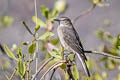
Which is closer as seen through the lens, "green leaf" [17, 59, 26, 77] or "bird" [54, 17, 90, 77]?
"green leaf" [17, 59, 26, 77]

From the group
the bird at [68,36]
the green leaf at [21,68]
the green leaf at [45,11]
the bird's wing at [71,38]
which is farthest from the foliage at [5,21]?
the green leaf at [21,68]

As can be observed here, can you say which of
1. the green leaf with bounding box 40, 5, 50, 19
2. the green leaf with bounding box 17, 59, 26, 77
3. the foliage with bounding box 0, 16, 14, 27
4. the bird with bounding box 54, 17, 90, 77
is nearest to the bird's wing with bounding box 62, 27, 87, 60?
the bird with bounding box 54, 17, 90, 77

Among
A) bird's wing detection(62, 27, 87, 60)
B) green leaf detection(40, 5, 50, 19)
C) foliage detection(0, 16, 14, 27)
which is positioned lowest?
bird's wing detection(62, 27, 87, 60)

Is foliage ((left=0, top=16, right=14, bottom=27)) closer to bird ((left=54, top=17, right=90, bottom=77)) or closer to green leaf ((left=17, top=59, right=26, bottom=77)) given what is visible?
bird ((left=54, top=17, right=90, bottom=77))

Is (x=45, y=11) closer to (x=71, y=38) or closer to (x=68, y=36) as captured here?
(x=71, y=38)

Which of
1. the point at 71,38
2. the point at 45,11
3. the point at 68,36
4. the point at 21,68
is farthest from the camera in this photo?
the point at 68,36

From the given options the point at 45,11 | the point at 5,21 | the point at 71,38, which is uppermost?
the point at 45,11

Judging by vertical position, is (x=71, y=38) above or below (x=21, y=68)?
below

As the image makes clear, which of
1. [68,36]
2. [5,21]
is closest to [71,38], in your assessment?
[68,36]

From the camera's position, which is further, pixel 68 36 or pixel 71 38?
pixel 68 36

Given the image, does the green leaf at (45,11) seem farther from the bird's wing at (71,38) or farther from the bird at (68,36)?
the bird's wing at (71,38)

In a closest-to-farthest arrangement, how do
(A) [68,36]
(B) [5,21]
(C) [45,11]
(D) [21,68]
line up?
(D) [21,68] < (C) [45,11] < (B) [5,21] < (A) [68,36]

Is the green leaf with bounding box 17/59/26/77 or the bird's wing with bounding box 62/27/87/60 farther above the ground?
the green leaf with bounding box 17/59/26/77

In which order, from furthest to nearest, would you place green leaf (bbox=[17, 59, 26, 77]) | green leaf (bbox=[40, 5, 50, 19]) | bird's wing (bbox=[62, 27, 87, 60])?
1. bird's wing (bbox=[62, 27, 87, 60])
2. green leaf (bbox=[40, 5, 50, 19])
3. green leaf (bbox=[17, 59, 26, 77])
